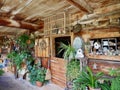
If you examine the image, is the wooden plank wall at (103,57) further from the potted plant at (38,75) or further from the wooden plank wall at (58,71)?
the potted plant at (38,75)

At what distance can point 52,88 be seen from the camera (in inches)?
163

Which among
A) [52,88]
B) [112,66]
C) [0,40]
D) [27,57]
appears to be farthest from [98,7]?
[0,40]

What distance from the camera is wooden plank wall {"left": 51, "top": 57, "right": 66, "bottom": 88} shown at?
160 inches

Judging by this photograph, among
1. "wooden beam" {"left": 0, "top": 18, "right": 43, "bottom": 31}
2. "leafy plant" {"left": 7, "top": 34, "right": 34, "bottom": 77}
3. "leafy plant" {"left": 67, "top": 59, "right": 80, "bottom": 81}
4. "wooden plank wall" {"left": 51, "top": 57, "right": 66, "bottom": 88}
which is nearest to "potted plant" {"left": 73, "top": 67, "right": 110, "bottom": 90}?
"leafy plant" {"left": 67, "top": 59, "right": 80, "bottom": 81}

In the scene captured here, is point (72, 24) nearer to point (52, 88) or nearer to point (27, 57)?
point (52, 88)

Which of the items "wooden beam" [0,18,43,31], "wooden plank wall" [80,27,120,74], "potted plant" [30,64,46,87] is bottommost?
"potted plant" [30,64,46,87]

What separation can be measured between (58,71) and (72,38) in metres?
1.31

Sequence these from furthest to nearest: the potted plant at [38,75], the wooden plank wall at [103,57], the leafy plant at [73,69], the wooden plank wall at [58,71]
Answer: the potted plant at [38,75] < the wooden plank wall at [58,71] < the leafy plant at [73,69] < the wooden plank wall at [103,57]

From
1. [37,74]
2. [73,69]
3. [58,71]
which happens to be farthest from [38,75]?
[73,69]

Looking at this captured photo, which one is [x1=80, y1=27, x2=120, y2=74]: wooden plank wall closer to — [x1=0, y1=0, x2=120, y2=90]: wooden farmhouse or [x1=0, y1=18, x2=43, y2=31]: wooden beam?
[x1=0, y1=0, x2=120, y2=90]: wooden farmhouse

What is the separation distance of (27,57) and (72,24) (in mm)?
2541

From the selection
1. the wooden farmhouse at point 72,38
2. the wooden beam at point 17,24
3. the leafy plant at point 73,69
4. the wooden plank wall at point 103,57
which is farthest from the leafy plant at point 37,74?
the wooden plank wall at point 103,57

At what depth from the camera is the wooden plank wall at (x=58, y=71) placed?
4.07m

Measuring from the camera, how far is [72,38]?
3.67 metres
